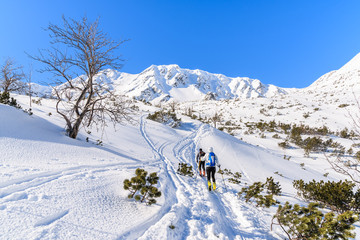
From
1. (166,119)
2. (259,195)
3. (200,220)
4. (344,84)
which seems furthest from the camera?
(344,84)

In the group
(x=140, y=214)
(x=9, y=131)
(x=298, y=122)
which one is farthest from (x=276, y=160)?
(x=298, y=122)

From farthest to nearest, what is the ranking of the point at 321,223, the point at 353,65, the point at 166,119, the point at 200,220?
the point at 353,65
the point at 166,119
the point at 200,220
the point at 321,223

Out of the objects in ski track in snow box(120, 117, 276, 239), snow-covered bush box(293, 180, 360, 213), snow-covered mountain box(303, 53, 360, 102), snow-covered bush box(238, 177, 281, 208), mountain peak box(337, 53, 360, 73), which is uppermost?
mountain peak box(337, 53, 360, 73)

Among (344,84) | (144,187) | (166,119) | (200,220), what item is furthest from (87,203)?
(344,84)

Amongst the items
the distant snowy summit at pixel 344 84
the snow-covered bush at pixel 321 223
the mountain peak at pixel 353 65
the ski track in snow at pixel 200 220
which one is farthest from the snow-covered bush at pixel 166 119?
the mountain peak at pixel 353 65

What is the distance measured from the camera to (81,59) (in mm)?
6617

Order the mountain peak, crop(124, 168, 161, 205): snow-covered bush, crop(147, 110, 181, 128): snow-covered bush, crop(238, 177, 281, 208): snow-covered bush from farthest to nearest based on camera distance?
the mountain peak
crop(147, 110, 181, 128): snow-covered bush
crop(238, 177, 281, 208): snow-covered bush
crop(124, 168, 161, 205): snow-covered bush

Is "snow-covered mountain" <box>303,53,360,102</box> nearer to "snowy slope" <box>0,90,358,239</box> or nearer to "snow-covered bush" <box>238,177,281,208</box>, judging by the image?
"snow-covered bush" <box>238,177,281,208</box>

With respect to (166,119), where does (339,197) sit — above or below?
below

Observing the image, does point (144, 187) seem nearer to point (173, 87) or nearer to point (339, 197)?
point (339, 197)

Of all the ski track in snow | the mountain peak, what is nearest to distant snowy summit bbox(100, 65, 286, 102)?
the mountain peak

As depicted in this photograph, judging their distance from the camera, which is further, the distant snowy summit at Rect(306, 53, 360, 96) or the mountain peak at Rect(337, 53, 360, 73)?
the mountain peak at Rect(337, 53, 360, 73)

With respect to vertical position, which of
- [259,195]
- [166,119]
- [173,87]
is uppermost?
[173,87]

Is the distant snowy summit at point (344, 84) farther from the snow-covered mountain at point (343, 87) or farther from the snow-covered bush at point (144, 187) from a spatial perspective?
the snow-covered bush at point (144, 187)
